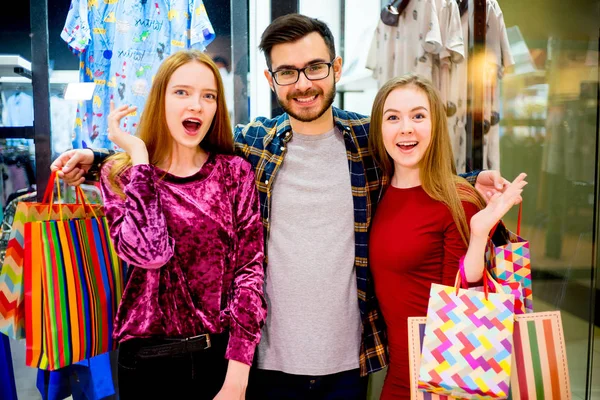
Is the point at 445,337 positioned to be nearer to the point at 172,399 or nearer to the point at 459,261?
the point at 459,261

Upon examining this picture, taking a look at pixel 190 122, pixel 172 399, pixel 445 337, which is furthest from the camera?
pixel 190 122

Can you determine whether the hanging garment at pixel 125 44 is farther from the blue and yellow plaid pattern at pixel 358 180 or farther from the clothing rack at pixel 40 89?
the blue and yellow plaid pattern at pixel 358 180

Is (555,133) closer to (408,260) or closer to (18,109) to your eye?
(408,260)

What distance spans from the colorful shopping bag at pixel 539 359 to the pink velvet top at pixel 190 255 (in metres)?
0.81

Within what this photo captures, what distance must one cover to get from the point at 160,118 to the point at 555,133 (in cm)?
291

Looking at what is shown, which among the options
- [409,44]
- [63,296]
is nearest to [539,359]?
[63,296]

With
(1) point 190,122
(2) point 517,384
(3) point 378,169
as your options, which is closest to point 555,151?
(3) point 378,169

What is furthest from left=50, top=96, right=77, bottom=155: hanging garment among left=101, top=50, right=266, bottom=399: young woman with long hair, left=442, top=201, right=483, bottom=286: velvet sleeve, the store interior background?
left=442, top=201, right=483, bottom=286: velvet sleeve

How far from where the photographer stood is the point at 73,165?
1.71 metres

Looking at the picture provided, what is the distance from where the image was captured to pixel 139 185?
5.02 feet

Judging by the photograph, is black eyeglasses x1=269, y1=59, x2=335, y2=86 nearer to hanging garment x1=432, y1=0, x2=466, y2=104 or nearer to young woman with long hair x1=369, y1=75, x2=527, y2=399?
young woman with long hair x1=369, y1=75, x2=527, y2=399

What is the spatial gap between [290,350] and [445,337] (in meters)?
0.57

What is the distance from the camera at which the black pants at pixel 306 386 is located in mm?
1750

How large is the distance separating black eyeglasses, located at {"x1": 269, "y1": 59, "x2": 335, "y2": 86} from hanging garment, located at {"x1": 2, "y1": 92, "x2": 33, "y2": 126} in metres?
1.41
